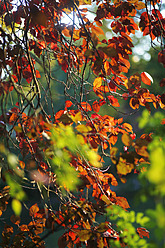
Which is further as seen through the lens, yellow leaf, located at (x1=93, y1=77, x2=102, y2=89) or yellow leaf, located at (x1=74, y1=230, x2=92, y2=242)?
yellow leaf, located at (x1=93, y1=77, x2=102, y2=89)

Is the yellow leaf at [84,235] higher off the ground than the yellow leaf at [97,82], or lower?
lower

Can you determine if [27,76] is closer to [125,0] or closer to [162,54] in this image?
[125,0]

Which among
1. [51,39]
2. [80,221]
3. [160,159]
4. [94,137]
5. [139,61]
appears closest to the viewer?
[160,159]

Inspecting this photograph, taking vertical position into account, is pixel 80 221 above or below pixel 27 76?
below

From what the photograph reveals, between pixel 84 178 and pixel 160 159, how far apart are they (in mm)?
892

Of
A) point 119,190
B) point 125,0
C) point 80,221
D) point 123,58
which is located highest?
point 125,0

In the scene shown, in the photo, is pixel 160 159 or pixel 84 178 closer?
pixel 160 159

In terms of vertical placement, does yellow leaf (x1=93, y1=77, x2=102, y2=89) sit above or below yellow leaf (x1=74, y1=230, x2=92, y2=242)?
above

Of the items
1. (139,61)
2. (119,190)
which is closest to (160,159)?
(119,190)

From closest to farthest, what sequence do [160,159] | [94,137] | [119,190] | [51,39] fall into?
[160,159]
[94,137]
[51,39]
[119,190]

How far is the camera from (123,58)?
4.01 ft

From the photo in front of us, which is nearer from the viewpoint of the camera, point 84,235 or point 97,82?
point 84,235

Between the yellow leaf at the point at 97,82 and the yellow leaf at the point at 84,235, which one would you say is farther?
the yellow leaf at the point at 97,82

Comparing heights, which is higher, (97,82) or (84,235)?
(97,82)
